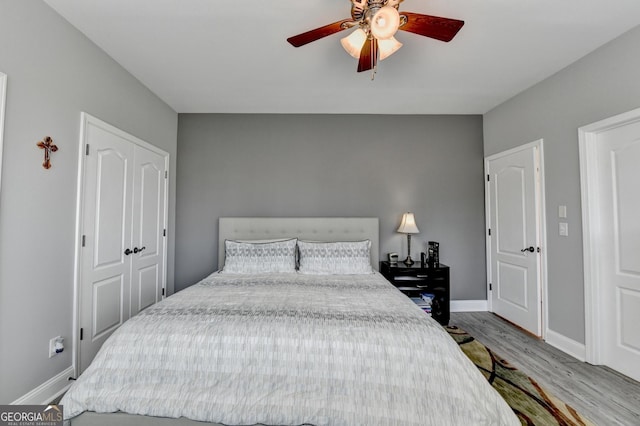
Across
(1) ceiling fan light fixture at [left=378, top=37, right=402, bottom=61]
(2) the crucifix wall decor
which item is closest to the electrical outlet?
(2) the crucifix wall decor

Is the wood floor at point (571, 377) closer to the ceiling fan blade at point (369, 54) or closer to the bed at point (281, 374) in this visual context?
the bed at point (281, 374)

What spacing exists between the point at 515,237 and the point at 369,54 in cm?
279

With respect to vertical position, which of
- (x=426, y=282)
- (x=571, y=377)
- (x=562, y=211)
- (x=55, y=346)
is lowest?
(x=571, y=377)

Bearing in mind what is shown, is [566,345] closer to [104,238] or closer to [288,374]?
[288,374]

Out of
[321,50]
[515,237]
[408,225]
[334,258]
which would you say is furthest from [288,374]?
[515,237]

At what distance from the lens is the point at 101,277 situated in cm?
251


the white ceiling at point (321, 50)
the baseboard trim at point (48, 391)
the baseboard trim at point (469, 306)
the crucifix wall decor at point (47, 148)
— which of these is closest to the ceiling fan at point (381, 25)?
the white ceiling at point (321, 50)

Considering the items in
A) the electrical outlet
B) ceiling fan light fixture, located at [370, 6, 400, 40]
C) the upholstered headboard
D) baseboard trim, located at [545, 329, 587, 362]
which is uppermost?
ceiling fan light fixture, located at [370, 6, 400, 40]

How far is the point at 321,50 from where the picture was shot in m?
2.47

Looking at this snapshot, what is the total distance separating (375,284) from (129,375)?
6.15 ft

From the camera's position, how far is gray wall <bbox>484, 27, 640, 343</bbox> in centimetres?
229

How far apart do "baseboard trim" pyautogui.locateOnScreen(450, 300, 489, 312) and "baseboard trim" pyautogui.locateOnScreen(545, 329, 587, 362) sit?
3.02ft

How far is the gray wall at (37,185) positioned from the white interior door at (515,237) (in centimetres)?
427

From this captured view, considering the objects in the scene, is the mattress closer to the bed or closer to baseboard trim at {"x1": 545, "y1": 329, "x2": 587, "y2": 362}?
the bed
